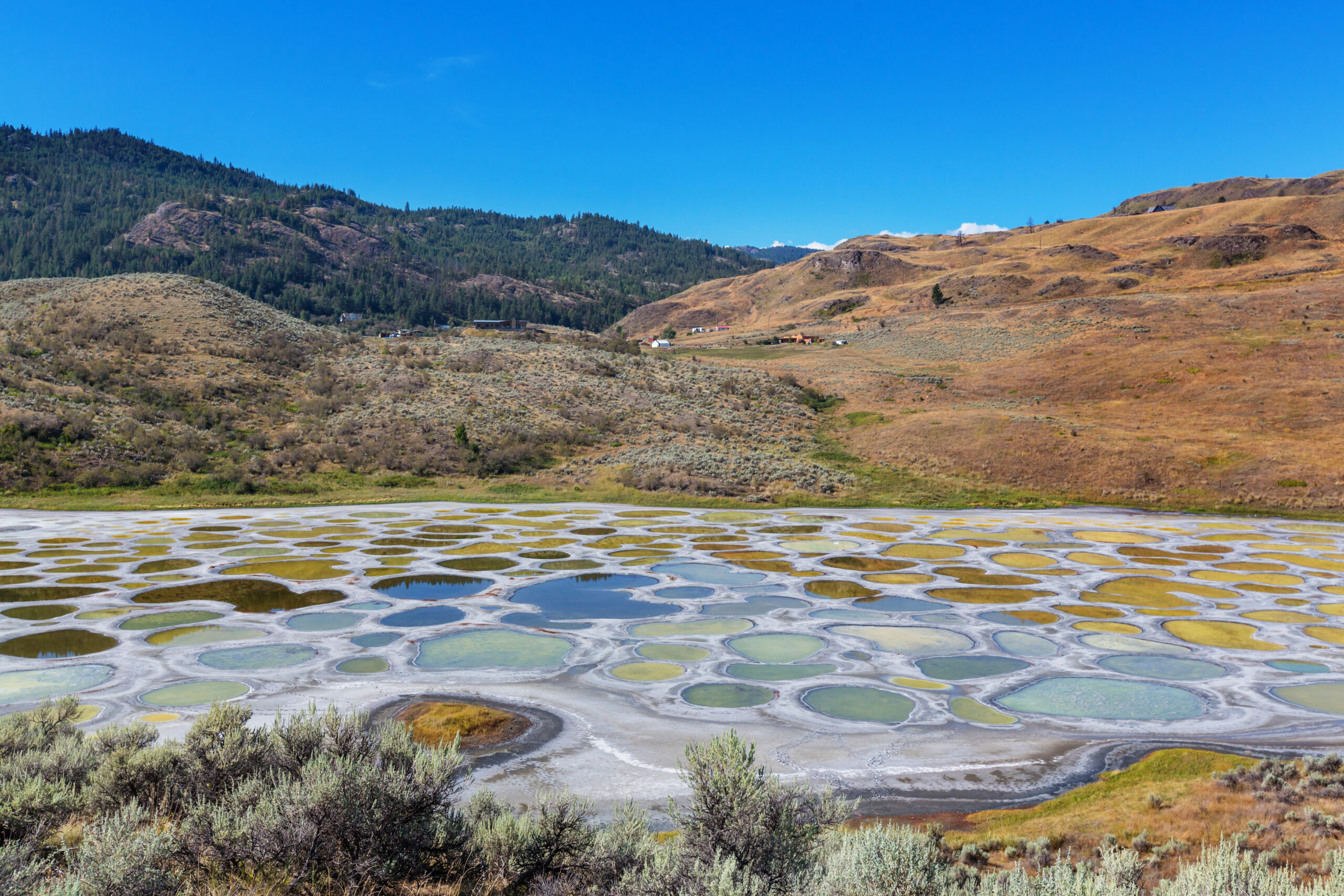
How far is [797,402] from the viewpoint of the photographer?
57938 mm

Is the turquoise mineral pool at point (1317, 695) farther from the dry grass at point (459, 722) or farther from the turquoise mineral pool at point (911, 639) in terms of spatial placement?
the dry grass at point (459, 722)

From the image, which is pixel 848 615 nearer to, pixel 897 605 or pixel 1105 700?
pixel 897 605

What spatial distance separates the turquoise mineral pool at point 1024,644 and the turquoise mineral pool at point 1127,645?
2.73 ft

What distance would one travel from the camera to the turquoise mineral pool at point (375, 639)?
1445 cm

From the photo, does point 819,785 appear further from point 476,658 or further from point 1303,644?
point 1303,644

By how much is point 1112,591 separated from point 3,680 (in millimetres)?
22961

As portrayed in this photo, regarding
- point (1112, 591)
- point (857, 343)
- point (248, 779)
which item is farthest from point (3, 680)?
point (857, 343)

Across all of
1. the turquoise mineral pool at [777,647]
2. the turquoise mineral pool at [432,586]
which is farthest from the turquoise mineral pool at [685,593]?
the turquoise mineral pool at [432,586]

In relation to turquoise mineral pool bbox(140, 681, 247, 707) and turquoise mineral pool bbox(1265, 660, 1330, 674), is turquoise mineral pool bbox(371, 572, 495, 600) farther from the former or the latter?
turquoise mineral pool bbox(1265, 660, 1330, 674)

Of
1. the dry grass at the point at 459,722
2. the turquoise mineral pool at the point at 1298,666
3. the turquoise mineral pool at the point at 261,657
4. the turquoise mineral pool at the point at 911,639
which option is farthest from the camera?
the turquoise mineral pool at the point at 911,639

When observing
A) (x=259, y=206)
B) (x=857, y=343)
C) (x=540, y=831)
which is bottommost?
(x=540, y=831)

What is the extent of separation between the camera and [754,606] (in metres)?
17.8

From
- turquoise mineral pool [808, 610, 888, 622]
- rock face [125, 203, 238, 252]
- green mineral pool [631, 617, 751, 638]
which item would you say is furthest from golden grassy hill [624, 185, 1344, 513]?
rock face [125, 203, 238, 252]

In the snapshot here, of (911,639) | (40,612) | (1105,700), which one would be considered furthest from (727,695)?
(40,612)
